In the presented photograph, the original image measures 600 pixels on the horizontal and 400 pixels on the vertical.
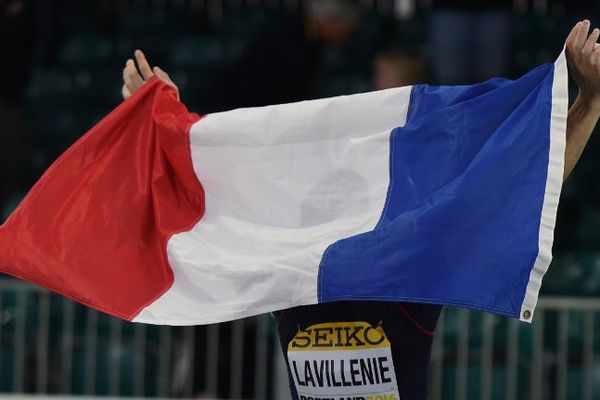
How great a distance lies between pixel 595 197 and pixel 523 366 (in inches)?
91.9

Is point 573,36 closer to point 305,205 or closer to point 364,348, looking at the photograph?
point 305,205

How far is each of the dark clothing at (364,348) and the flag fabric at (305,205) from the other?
0.16m

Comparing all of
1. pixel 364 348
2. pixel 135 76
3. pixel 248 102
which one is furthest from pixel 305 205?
pixel 248 102

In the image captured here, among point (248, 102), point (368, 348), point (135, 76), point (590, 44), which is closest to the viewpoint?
point (590, 44)

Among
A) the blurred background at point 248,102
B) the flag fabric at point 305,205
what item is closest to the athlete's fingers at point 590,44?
the flag fabric at point 305,205

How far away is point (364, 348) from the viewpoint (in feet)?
14.2

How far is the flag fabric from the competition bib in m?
0.17

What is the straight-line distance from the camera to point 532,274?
4.02 metres

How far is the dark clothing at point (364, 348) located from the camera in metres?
4.33

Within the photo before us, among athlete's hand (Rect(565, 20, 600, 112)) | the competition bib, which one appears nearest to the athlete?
the competition bib

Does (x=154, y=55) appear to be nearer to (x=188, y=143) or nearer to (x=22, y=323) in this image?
(x=22, y=323)

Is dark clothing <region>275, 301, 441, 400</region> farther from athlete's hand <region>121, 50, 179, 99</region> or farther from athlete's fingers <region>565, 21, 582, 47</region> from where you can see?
athlete's hand <region>121, 50, 179, 99</region>

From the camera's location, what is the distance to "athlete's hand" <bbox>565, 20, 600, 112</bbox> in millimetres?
4090

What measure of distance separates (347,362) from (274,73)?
5139 mm
